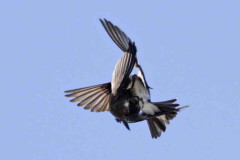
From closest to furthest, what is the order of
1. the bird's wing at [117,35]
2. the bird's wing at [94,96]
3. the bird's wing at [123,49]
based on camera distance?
the bird's wing at [123,49]
the bird's wing at [117,35]
the bird's wing at [94,96]

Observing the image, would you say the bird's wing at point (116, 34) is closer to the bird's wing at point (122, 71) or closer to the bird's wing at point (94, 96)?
the bird's wing at point (122, 71)

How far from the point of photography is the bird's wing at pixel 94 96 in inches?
331

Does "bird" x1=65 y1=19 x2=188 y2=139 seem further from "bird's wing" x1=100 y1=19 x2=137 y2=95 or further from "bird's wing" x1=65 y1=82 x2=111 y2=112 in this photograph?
"bird's wing" x1=65 y1=82 x2=111 y2=112

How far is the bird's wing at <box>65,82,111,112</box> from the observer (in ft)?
27.6

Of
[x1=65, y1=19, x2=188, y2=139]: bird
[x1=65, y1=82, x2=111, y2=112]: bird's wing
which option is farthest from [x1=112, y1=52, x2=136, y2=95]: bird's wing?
[x1=65, y1=82, x2=111, y2=112]: bird's wing

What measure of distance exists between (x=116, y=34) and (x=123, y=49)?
0.22 metres

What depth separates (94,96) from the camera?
8539 mm

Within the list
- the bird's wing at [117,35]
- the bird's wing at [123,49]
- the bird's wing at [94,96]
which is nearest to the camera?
the bird's wing at [123,49]

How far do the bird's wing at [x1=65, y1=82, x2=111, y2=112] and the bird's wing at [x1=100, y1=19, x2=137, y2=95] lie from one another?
3.74 ft

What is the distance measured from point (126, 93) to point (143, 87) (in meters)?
0.23

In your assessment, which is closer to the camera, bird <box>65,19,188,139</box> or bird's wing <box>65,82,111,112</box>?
bird <box>65,19,188,139</box>

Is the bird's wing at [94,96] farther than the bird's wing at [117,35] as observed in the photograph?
Yes

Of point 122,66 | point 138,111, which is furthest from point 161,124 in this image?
point 122,66

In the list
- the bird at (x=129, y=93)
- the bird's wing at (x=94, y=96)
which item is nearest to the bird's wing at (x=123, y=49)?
the bird at (x=129, y=93)
